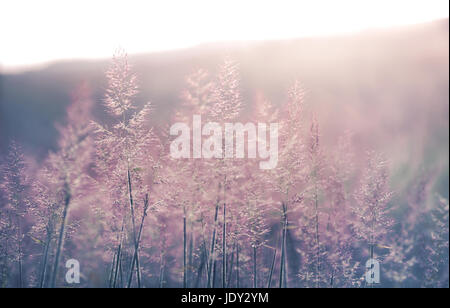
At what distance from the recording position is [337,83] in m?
53.6

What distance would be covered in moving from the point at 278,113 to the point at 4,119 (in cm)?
4287

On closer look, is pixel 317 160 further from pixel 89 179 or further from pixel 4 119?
pixel 4 119

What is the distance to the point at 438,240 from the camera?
2186 centimetres

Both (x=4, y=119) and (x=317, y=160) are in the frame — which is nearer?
(x=317, y=160)

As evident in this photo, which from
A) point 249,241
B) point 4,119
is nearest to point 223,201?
point 249,241

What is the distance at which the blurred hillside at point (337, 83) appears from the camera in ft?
134

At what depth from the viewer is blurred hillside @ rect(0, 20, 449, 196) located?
134 feet

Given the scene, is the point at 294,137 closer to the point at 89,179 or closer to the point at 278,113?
the point at 278,113

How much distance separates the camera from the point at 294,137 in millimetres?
14102
